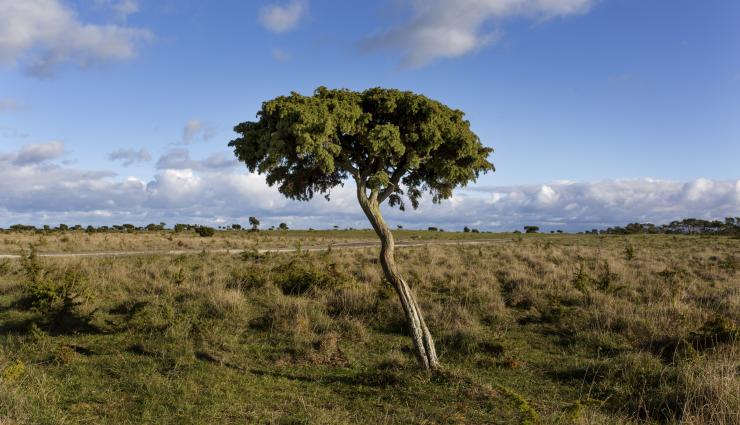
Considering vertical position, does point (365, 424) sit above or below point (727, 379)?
below

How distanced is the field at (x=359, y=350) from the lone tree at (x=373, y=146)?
6.18 ft

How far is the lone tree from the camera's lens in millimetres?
8359

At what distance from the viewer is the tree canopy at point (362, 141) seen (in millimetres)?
8320

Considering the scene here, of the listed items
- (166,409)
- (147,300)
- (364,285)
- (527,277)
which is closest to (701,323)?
(527,277)

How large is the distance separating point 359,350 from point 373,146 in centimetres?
526

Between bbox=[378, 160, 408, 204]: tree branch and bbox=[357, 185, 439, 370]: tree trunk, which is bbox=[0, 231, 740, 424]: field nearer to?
bbox=[357, 185, 439, 370]: tree trunk

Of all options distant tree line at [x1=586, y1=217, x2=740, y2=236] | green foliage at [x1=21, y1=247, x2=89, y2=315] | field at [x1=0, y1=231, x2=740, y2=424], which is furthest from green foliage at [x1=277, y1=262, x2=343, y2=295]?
distant tree line at [x1=586, y1=217, x2=740, y2=236]

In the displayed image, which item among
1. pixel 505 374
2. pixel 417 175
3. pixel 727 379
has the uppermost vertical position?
pixel 417 175

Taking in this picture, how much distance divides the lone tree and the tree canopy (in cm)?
2

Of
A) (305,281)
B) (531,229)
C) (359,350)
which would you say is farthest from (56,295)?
(531,229)

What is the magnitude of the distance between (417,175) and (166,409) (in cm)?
634

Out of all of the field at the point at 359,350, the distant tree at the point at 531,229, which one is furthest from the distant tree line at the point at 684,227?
the field at the point at 359,350

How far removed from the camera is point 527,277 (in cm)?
1903

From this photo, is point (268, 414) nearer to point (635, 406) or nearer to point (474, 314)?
point (635, 406)
